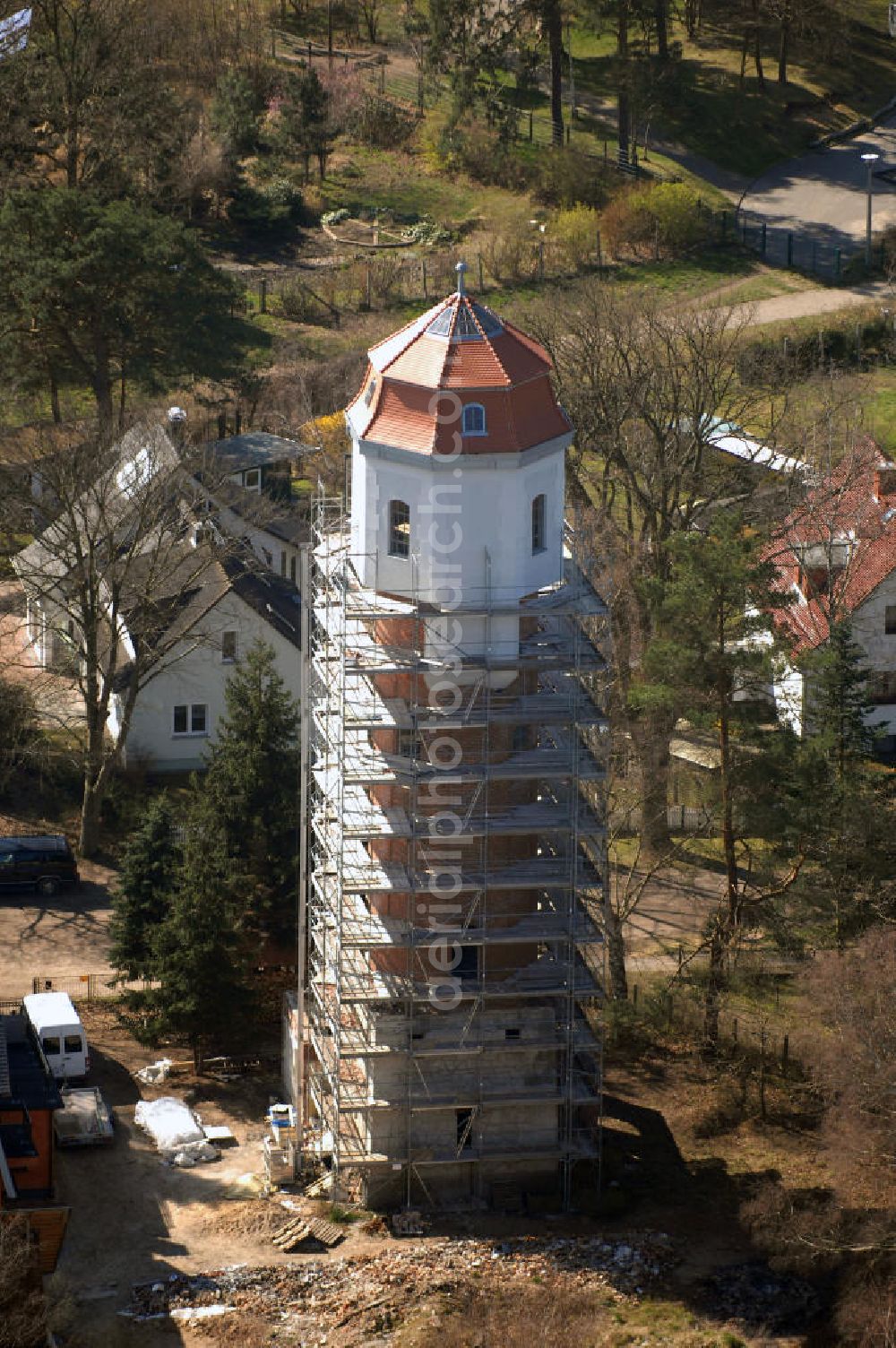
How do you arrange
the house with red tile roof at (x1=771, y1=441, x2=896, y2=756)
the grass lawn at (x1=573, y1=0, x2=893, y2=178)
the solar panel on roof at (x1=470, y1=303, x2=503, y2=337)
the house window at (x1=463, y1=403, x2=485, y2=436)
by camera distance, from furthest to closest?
the grass lawn at (x1=573, y1=0, x2=893, y2=178), the house with red tile roof at (x1=771, y1=441, x2=896, y2=756), the solar panel on roof at (x1=470, y1=303, x2=503, y2=337), the house window at (x1=463, y1=403, x2=485, y2=436)

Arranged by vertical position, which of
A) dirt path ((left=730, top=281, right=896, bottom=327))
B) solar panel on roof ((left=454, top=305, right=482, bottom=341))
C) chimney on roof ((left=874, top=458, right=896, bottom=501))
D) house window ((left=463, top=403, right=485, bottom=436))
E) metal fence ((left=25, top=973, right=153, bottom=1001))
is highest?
solar panel on roof ((left=454, top=305, right=482, bottom=341))

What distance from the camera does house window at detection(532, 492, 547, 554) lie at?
167 ft

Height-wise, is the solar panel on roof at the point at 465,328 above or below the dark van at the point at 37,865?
above

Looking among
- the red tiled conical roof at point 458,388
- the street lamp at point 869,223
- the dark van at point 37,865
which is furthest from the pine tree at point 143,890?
the street lamp at point 869,223

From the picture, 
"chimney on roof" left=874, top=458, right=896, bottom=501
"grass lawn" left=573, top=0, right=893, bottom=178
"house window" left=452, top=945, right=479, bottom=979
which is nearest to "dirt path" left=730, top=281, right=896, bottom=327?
"grass lawn" left=573, top=0, right=893, bottom=178

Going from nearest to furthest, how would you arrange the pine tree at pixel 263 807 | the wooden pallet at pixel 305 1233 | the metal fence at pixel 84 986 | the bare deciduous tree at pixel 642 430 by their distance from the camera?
the wooden pallet at pixel 305 1233 < the pine tree at pixel 263 807 < the metal fence at pixel 84 986 < the bare deciduous tree at pixel 642 430

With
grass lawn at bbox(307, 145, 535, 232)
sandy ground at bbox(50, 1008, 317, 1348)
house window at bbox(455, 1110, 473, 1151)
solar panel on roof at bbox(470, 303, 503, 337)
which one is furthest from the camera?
grass lawn at bbox(307, 145, 535, 232)

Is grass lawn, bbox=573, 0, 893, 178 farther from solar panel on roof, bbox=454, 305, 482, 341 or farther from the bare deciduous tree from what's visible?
solar panel on roof, bbox=454, 305, 482, 341

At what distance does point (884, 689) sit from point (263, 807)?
21.9 m

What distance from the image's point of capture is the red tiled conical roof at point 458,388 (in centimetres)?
4938

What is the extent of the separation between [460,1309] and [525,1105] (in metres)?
5.56

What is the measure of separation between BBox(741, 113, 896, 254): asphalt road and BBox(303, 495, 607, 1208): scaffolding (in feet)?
172

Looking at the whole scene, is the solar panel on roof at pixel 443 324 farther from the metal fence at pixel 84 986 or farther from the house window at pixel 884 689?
the house window at pixel 884 689

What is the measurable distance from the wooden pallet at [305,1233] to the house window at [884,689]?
28778 mm
